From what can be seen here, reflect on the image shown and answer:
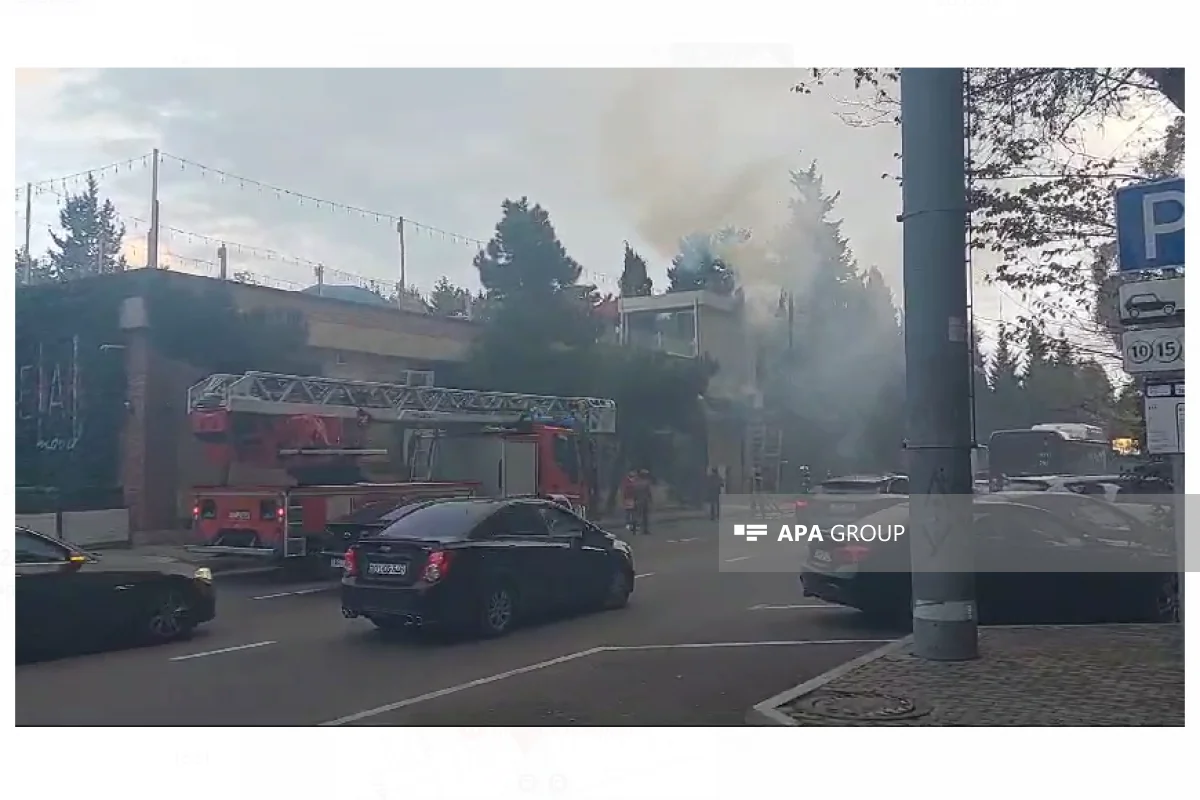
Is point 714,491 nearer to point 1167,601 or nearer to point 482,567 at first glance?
point 482,567

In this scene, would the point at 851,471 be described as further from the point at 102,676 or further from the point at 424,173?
the point at 102,676

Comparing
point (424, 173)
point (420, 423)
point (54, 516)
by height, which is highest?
point (424, 173)

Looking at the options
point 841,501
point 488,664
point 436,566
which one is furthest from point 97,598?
point 841,501

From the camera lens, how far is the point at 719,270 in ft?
14.1

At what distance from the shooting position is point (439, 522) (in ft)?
14.3

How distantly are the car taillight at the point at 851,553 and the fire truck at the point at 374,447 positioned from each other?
967 mm

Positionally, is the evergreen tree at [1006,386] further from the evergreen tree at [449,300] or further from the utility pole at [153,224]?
the utility pole at [153,224]

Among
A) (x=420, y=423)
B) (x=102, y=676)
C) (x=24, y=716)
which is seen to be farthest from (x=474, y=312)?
(x=24, y=716)

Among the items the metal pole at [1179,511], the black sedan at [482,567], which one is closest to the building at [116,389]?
the black sedan at [482,567]

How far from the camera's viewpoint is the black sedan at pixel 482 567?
4.26 meters

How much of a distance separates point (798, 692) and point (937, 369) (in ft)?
4.56

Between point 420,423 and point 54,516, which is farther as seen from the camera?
point 420,423
